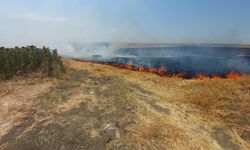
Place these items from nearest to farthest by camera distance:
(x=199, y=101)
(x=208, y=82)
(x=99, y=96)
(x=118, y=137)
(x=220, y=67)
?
(x=118, y=137) < (x=99, y=96) < (x=199, y=101) < (x=208, y=82) < (x=220, y=67)

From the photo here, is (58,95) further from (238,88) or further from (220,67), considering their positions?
(220,67)

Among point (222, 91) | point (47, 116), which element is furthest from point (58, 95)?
point (222, 91)

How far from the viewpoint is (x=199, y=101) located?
64.7 ft

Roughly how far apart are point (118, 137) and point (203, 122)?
19.2 ft

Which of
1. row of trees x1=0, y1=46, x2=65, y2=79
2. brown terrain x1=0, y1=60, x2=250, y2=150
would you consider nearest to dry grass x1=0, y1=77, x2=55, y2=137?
brown terrain x1=0, y1=60, x2=250, y2=150

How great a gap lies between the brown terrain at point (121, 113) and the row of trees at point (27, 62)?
1.14m

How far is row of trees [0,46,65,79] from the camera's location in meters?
23.9

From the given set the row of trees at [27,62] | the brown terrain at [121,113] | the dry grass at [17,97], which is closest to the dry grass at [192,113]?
the brown terrain at [121,113]

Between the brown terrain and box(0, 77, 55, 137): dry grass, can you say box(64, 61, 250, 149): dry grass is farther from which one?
box(0, 77, 55, 137): dry grass

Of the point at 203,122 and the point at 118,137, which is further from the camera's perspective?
the point at 203,122

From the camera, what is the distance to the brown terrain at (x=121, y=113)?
43.3ft

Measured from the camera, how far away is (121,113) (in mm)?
15156

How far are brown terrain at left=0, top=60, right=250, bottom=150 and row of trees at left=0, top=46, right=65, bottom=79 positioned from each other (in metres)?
1.14

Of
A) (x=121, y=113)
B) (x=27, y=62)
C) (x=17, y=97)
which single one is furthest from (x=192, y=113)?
(x=27, y=62)
